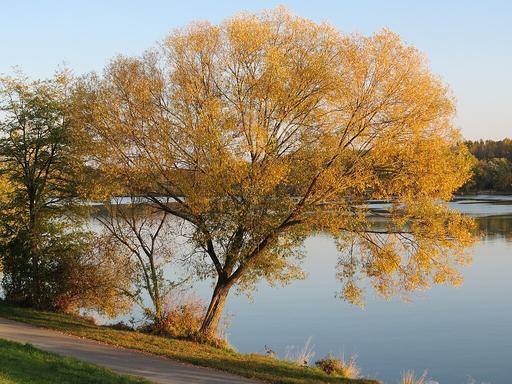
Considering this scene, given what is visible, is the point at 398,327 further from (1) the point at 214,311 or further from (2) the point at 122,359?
(2) the point at 122,359

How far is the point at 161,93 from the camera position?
20.7 meters

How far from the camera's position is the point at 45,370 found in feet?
40.0

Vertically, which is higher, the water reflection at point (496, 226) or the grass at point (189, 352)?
the water reflection at point (496, 226)

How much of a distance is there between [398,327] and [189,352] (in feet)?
42.3

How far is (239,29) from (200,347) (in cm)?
1061

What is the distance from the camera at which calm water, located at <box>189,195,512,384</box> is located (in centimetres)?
2226

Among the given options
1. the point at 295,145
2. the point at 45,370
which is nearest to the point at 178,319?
the point at 295,145

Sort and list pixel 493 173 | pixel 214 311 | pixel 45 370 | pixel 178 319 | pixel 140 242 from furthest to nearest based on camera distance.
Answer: pixel 493 173
pixel 140 242
pixel 178 319
pixel 214 311
pixel 45 370

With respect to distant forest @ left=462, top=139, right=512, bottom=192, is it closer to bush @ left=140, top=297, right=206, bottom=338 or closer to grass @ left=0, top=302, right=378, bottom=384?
bush @ left=140, top=297, right=206, bottom=338

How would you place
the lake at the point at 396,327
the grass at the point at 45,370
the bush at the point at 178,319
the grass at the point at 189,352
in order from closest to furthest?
the grass at the point at 45,370 → the grass at the point at 189,352 → the bush at the point at 178,319 → the lake at the point at 396,327

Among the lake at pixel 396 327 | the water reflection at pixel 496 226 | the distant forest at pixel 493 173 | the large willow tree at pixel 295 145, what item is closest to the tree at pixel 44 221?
the large willow tree at pixel 295 145

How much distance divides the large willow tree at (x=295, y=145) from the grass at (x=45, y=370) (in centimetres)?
703

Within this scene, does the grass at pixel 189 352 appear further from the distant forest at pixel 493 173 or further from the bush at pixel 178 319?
the distant forest at pixel 493 173

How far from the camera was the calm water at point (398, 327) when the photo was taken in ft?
73.0
